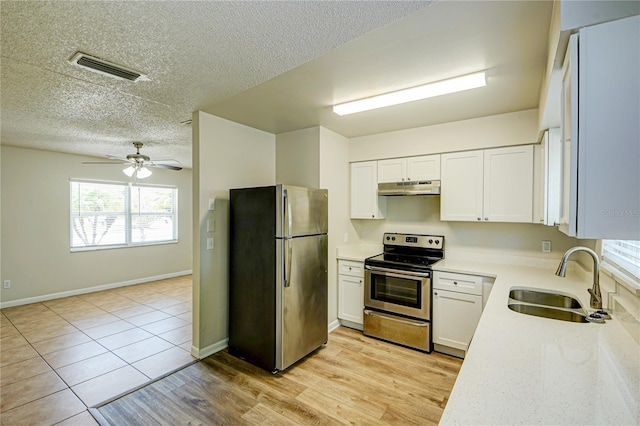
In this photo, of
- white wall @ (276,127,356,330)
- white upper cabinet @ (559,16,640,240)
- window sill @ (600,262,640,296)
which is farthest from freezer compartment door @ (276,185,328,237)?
window sill @ (600,262,640,296)

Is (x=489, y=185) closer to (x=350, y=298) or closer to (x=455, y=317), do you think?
(x=455, y=317)

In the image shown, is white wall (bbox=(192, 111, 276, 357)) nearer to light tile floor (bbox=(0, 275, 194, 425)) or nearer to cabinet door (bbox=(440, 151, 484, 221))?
light tile floor (bbox=(0, 275, 194, 425))

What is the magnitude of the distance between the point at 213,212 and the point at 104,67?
153 cm

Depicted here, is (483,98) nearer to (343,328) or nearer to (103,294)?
(343,328)

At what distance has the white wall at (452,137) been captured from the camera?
114 inches

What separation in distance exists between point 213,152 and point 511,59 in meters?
2.69

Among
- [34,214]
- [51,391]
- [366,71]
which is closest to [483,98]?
[366,71]

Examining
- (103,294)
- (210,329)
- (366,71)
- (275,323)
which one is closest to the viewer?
(366,71)

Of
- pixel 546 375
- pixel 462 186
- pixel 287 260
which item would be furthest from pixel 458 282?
pixel 546 375

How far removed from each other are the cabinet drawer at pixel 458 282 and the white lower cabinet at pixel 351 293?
2.85 feet

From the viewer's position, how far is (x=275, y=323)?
270 cm

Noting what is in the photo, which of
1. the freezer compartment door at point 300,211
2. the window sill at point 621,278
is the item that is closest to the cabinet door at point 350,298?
the freezer compartment door at point 300,211

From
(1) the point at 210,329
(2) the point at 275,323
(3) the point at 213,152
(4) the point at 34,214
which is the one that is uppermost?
(3) the point at 213,152

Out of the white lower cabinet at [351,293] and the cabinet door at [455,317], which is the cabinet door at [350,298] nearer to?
the white lower cabinet at [351,293]
